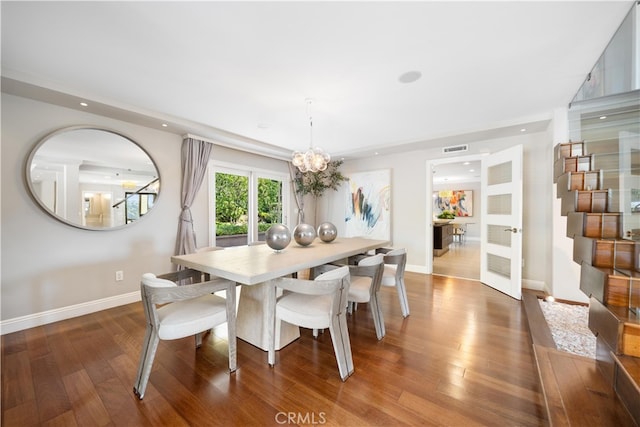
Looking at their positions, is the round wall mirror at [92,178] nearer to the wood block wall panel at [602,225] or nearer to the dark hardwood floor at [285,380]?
the dark hardwood floor at [285,380]

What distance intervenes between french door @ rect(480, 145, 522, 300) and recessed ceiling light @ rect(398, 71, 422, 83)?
205cm

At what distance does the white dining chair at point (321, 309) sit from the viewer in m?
1.68

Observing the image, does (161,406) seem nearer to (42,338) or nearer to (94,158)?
(42,338)

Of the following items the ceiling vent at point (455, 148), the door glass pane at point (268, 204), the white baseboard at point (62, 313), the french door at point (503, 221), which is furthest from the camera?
the door glass pane at point (268, 204)

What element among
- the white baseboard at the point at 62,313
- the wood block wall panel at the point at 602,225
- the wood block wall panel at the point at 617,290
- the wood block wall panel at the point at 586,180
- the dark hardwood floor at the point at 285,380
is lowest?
the dark hardwood floor at the point at 285,380

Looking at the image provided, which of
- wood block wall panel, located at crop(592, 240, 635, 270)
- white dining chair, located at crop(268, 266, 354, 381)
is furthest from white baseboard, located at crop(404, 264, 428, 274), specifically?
white dining chair, located at crop(268, 266, 354, 381)

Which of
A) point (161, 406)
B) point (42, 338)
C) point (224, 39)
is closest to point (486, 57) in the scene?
point (224, 39)

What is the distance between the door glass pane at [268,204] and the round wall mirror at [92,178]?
1.96 m

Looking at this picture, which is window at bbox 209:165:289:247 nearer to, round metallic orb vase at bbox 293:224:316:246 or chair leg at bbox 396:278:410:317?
round metallic orb vase at bbox 293:224:316:246

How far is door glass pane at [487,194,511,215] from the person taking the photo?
3480 millimetres

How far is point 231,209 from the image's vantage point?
178 inches

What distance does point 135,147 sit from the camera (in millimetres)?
3189

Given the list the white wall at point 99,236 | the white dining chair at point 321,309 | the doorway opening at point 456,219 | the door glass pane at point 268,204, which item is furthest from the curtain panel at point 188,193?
the doorway opening at point 456,219

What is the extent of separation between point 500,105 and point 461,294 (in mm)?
2486
